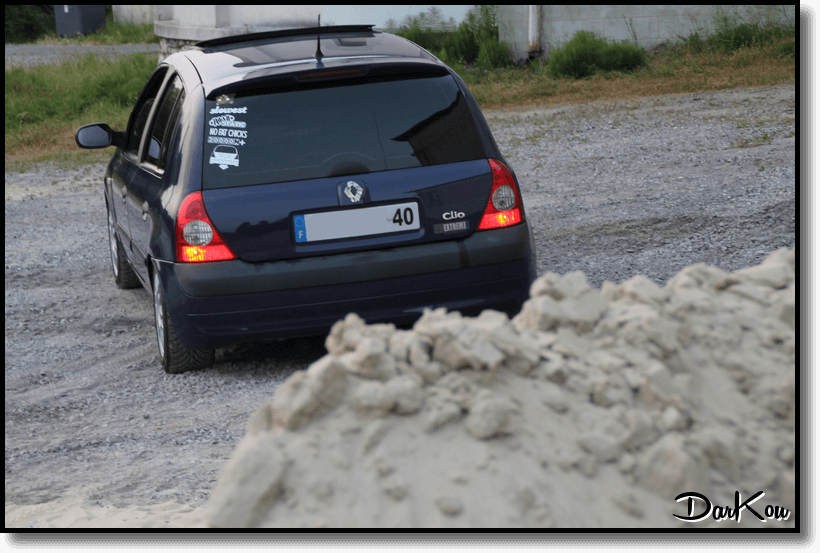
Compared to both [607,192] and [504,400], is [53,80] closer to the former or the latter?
[607,192]

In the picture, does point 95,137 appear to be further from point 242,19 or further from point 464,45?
point 464,45

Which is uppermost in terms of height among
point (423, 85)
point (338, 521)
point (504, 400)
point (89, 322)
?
point (423, 85)

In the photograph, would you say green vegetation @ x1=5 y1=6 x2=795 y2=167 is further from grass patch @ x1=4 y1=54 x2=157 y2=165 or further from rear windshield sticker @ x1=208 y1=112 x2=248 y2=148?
rear windshield sticker @ x1=208 y1=112 x2=248 y2=148

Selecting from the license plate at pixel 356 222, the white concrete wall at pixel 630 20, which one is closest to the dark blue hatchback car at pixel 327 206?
the license plate at pixel 356 222

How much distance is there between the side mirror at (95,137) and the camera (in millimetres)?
5629

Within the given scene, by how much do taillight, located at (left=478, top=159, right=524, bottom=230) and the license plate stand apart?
1.26ft

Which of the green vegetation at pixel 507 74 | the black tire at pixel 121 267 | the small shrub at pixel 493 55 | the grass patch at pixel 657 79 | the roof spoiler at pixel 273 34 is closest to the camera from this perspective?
the roof spoiler at pixel 273 34

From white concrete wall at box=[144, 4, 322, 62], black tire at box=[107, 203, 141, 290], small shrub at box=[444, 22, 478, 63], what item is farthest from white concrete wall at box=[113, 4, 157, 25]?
black tire at box=[107, 203, 141, 290]

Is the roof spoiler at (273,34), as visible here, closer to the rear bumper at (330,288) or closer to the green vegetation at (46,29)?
the rear bumper at (330,288)

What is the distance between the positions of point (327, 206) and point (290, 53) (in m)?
1.12

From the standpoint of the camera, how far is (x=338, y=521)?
1782mm

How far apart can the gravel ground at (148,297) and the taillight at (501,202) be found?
4.32 feet

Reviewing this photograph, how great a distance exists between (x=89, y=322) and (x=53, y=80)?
1615 cm

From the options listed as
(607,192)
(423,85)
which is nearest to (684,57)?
(607,192)
